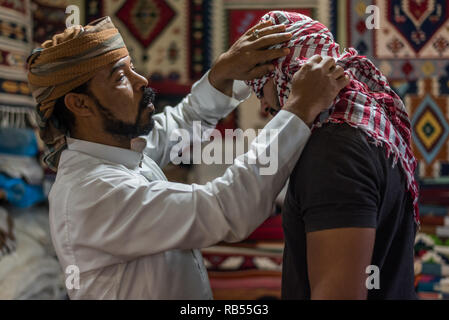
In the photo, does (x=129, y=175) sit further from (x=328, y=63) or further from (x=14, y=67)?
(x=14, y=67)

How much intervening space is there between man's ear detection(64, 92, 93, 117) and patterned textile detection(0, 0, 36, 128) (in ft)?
3.80

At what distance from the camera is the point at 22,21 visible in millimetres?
2275

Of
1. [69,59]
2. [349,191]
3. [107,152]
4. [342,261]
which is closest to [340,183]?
[349,191]

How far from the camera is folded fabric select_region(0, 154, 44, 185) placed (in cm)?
212

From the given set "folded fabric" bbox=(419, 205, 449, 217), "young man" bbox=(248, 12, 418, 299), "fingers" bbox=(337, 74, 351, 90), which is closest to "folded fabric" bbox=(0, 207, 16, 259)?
"young man" bbox=(248, 12, 418, 299)

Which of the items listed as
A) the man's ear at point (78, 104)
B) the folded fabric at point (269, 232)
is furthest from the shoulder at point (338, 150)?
the folded fabric at point (269, 232)

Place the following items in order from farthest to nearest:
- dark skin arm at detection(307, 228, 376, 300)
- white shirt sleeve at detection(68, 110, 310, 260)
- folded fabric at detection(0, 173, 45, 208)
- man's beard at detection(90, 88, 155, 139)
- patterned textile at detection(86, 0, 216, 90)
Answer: patterned textile at detection(86, 0, 216, 90) < folded fabric at detection(0, 173, 45, 208) < man's beard at detection(90, 88, 155, 139) < white shirt sleeve at detection(68, 110, 310, 260) < dark skin arm at detection(307, 228, 376, 300)

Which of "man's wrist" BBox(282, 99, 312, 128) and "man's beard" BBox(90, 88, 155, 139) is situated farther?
"man's beard" BBox(90, 88, 155, 139)

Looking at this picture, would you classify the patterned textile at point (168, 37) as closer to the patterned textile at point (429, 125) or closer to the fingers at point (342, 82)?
the patterned textile at point (429, 125)

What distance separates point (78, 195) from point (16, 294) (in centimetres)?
118

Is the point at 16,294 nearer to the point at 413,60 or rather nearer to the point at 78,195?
the point at 78,195

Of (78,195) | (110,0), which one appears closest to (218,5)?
(110,0)

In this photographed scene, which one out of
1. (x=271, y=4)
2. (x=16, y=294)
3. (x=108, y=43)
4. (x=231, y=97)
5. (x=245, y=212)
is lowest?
(x=16, y=294)

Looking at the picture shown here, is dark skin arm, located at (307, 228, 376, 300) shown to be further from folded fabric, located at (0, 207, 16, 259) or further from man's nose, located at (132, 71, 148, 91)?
folded fabric, located at (0, 207, 16, 259)
